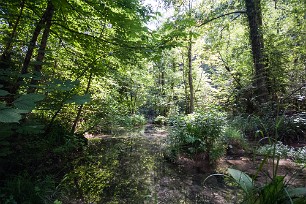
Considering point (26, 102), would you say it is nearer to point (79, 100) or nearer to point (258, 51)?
point (79, 100)

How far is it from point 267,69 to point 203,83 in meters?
8.75

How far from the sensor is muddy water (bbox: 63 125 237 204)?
276 centimetres

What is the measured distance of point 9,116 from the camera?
1.05 m

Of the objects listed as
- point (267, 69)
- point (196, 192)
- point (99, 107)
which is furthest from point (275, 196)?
point (267, 69)

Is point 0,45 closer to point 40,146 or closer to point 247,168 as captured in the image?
point 40,146

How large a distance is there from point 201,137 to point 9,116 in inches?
153

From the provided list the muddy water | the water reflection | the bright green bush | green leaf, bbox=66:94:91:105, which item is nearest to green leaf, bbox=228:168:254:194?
the muddy water

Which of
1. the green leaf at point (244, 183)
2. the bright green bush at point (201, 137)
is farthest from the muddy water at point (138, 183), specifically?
the green leaf at point (244, 183)

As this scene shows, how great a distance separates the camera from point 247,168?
3.93 meters

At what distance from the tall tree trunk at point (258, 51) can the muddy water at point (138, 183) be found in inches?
182

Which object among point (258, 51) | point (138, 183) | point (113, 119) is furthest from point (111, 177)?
point (258, 51)

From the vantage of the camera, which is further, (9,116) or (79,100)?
(79,100)

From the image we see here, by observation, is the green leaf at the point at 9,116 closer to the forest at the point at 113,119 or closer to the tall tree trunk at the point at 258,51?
the forest at the point at 113,119

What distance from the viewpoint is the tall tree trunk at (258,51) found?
22.7ft
